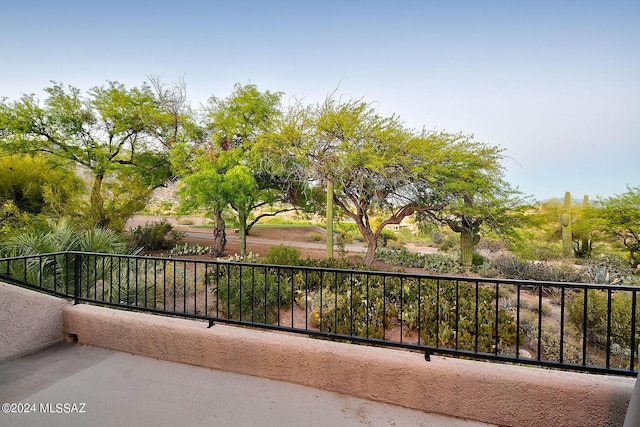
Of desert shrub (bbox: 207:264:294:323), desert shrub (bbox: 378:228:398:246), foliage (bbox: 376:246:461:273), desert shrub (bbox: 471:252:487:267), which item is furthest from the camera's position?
desert shrub (bbox: 378:228:398:246)

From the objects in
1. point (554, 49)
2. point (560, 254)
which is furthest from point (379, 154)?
point (560, 254)

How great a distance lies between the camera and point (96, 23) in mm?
7508

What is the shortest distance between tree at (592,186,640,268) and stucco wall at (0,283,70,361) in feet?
49.7

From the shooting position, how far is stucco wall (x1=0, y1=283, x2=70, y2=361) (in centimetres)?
257

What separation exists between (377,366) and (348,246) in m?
13.2

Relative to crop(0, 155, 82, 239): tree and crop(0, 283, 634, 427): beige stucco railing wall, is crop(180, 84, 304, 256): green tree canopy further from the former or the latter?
crop(0, 283, 634, 427): beige stucco railing wall

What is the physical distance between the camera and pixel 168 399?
2031 mm

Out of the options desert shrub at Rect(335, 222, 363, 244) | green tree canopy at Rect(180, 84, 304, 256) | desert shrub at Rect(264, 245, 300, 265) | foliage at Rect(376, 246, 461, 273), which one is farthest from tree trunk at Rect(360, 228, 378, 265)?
green tree canopy at Rect(180, 84, 304, 256)

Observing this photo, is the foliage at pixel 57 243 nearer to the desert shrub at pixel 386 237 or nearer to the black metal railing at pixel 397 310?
the black metal railing at pixel 397 310

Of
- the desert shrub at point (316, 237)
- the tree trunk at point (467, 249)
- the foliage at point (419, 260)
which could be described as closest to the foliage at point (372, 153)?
the tree trunk at point (467, 249)

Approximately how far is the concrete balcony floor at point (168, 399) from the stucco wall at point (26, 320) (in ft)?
0.55

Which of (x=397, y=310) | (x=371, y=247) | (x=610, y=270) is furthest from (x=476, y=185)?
(x=397, y=310)

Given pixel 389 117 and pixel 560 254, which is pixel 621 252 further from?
pixel 389 117

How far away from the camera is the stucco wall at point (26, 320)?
2.57 m
